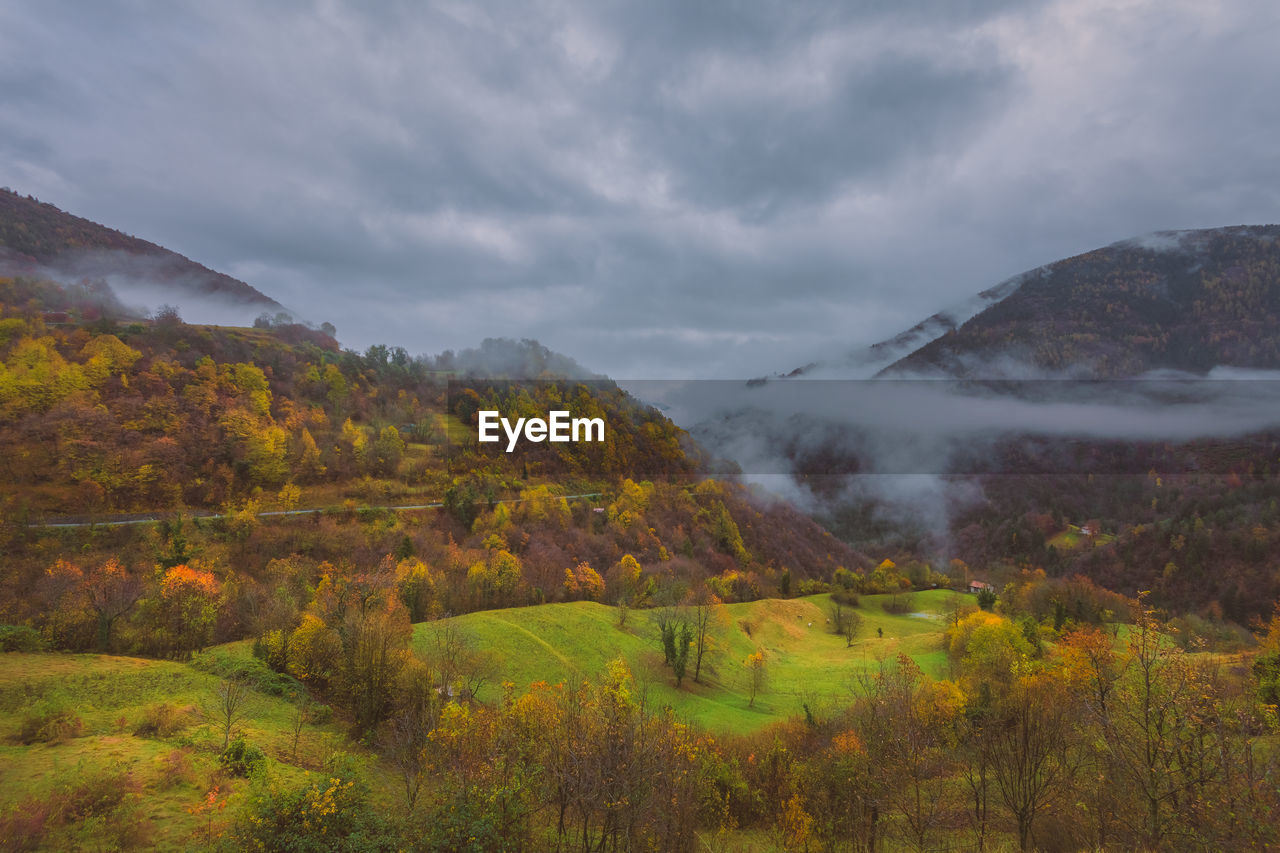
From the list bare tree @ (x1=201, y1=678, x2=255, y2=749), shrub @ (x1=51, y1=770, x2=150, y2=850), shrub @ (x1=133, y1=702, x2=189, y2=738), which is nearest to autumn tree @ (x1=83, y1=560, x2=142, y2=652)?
bare tree @ (x1=201, y1=678, x2=255, y2=749)

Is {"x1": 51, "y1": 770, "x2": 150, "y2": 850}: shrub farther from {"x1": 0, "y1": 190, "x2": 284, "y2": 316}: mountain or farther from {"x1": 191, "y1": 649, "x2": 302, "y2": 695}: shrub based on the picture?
{"x1": 0, "y1": 190, "x2": 284, "y2": 316}: mountain

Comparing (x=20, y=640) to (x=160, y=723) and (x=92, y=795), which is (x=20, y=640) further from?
(x=92, y=795)

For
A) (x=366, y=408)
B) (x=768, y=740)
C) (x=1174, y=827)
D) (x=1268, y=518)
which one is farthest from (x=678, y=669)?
(x=1268, y=518)

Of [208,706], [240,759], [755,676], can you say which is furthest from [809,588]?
[240,759]

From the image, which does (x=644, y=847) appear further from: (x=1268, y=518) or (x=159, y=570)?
(x=1268, y=518)

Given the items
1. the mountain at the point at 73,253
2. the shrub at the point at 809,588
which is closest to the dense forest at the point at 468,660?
the shrub at the point at 809,588

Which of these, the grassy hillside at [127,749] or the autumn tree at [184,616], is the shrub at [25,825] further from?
the autumn tree at [184,616]
